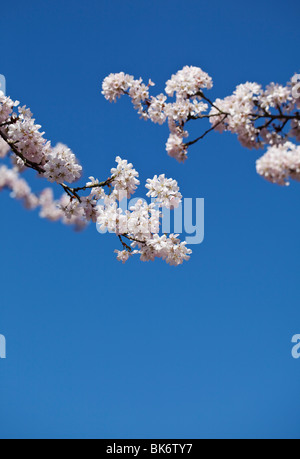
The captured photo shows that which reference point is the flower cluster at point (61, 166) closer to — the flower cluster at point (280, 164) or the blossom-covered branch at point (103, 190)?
the blossom-covered branch at point (103, 190)

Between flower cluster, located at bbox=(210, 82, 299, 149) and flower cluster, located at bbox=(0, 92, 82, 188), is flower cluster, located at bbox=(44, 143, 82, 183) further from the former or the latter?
flower cluster, located at bbox=(210, 82, 299, 149)

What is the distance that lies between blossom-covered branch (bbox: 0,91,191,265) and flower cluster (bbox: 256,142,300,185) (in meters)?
2.47

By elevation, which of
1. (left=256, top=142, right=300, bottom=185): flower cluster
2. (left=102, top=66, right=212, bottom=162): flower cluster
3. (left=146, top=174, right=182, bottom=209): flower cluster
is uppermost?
(left=102, top=66, right=212, bottom=162): flower cluster

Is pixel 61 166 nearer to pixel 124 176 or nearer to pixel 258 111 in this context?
pixel 124 176

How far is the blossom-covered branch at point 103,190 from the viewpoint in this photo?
24.6 ft

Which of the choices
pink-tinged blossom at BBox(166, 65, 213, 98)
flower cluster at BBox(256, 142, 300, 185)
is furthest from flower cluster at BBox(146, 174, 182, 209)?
flower cluster at BBox(256, 142, 300, 185)

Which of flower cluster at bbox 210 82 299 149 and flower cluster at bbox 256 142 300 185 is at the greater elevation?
flower cluster at bbox 210 82 299 149

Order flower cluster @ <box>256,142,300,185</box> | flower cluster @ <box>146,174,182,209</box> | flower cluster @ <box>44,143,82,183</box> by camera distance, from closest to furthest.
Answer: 1. flower cluster @ <box>256,142,300,185</box>
2. flower cluster @ <box>44,143,82,183</box>
3. flower cluster @ <box>146,174,182,209</box>

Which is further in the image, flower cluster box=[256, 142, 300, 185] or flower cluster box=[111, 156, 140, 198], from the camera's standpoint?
flower cluster box=[111, 156, 140, 198]

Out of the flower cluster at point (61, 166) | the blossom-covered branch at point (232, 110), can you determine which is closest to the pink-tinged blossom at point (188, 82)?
the blossom-covered branch at point (232, 110)

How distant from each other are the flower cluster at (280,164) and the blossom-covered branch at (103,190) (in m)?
2.47

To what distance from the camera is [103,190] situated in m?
7.73

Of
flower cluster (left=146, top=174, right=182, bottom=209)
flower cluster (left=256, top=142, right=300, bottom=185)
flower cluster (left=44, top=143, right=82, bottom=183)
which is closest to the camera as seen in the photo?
flower cluster (left=256, top=142, right=300, bottom=185)

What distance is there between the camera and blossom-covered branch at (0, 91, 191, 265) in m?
7.48
